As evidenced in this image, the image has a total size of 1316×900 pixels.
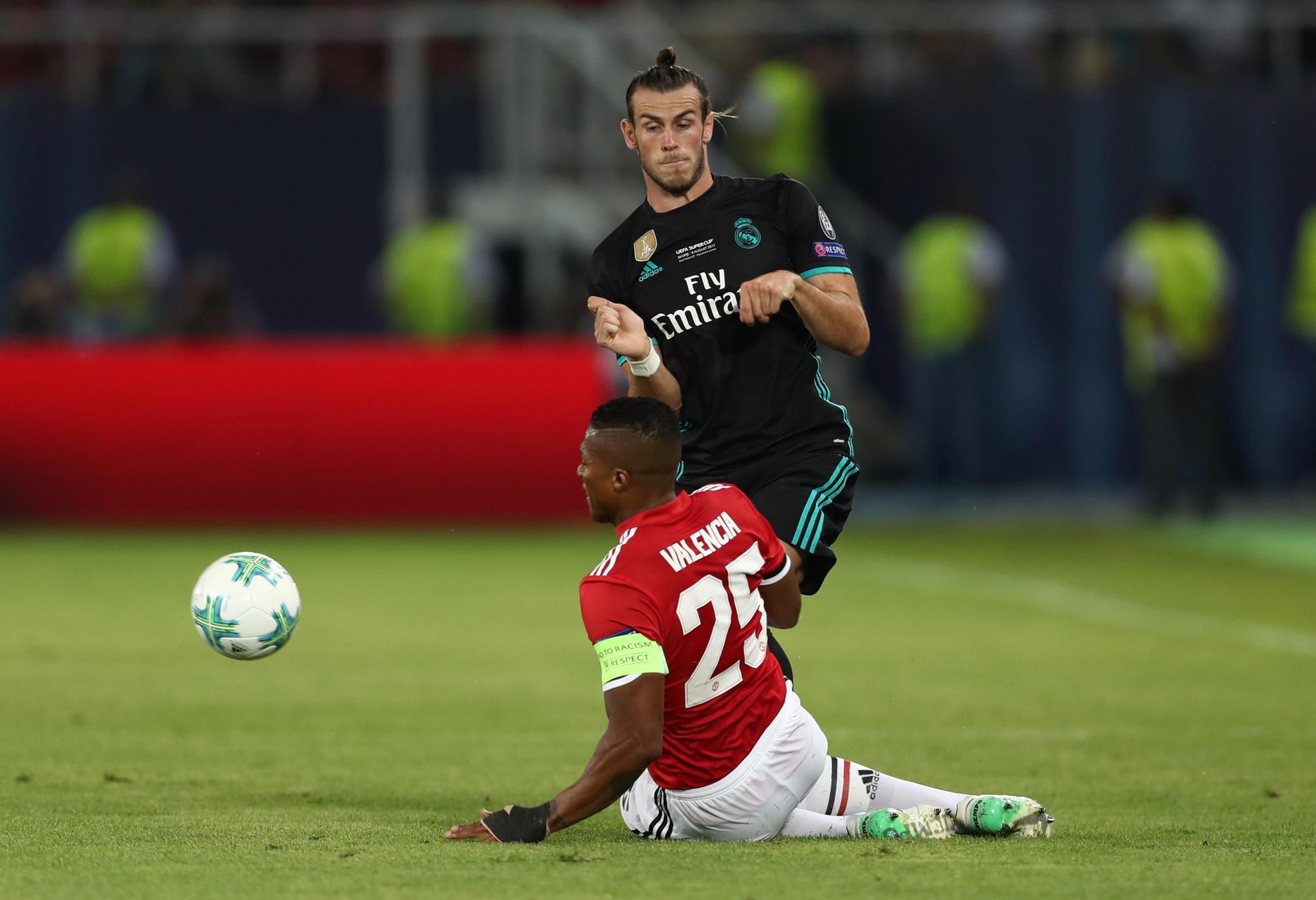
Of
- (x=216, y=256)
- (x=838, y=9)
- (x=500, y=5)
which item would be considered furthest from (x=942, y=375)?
(x=216, y=256)

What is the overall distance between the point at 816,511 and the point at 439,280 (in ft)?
46.4

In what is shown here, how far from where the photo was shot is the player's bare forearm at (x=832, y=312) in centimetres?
637

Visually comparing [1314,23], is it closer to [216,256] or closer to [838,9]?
[838,9]

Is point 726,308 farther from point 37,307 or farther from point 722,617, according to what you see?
point 37,307

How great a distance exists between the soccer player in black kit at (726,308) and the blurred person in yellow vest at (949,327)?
13322 mm

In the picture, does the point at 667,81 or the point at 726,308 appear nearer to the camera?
the point at 667,81

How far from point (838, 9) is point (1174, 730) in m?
15.0

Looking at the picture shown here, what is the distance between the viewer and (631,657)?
5527 millimetres

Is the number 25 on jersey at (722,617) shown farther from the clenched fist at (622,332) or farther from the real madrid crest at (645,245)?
the real madrid crest at (645,245)

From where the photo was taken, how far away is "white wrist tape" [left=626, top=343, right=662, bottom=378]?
6.40 m

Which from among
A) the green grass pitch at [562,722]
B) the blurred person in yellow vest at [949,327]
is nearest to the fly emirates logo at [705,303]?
the green grass pitch at [562,722]

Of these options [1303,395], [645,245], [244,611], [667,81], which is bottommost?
[244,611]

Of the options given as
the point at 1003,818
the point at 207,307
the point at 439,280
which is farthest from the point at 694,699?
the point at 439,280

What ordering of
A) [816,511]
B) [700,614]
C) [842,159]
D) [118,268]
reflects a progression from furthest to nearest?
[842,159]
[118,268]
[816,511]
[700,614]
